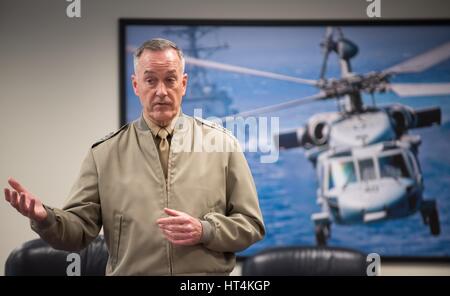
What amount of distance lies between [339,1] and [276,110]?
18.4 inches

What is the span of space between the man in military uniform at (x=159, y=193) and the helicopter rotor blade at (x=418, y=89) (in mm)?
1202

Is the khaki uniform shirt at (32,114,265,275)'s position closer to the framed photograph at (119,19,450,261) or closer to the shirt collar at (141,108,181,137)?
the shirt collar at (141,108,181,137)

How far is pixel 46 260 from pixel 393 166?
4.20ft

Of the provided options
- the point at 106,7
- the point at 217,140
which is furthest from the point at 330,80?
the point at 217,140

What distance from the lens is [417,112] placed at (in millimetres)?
2043

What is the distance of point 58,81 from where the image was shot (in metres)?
2.01

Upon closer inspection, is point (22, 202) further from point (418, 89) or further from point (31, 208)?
point (418, 89)

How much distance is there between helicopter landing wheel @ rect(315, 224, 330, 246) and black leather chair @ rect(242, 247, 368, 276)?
65 centimetres

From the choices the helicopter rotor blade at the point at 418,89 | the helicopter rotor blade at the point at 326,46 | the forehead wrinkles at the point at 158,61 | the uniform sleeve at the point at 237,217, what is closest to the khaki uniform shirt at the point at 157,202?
the uniform sleeve at the point at 237,217

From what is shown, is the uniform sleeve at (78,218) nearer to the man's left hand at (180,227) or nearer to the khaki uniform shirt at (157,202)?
the khaki uniform shirt at (157,202)

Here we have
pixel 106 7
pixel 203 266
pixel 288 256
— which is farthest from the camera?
pixel 106 7

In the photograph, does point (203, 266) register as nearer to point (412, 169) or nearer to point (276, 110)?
point (276, 110)

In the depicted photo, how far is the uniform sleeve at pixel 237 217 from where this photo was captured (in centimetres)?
94

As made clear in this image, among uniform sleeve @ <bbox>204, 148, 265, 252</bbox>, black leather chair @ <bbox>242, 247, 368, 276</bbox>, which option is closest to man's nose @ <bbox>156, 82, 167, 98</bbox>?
uniform sleeve @ <bbox>204, 148, 265, 252</bbox>
